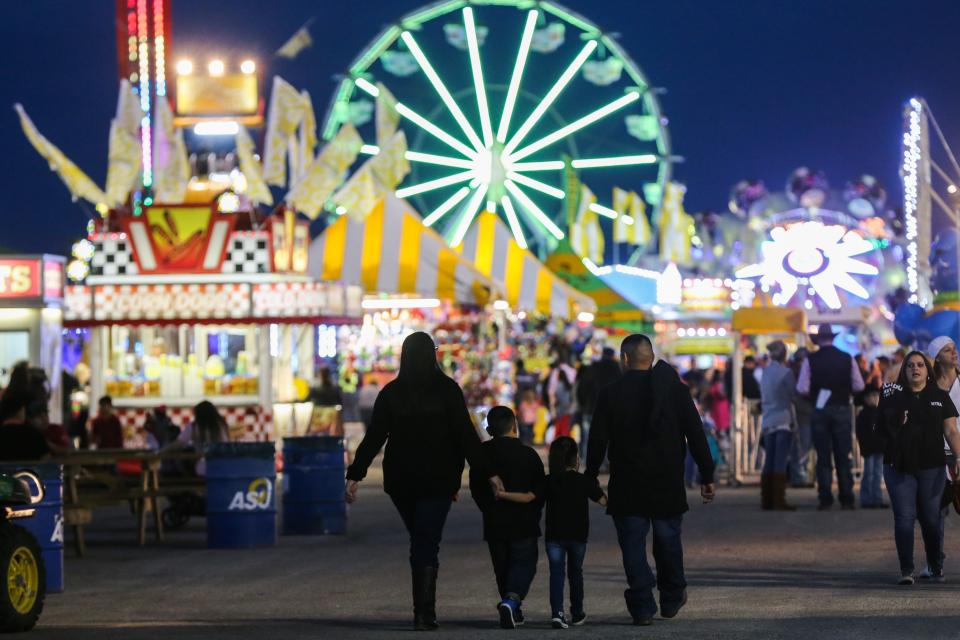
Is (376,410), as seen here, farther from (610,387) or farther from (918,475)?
(918,475)

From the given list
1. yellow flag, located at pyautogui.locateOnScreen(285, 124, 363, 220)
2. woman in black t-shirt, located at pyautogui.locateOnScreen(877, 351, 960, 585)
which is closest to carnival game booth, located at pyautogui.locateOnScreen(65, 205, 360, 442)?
yellow flag, located at pyautogui.locateOnScreen(285, 124, 363, 220)

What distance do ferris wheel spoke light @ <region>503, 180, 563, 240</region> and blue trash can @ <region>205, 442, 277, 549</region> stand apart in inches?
1079

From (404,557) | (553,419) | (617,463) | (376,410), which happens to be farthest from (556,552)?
(553,419)

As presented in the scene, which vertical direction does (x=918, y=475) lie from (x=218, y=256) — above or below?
below

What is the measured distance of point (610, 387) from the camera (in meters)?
9.85

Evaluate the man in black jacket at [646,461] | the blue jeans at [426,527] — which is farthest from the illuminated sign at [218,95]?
the blue jeans at [426,527]

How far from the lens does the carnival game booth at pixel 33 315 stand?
912 inches

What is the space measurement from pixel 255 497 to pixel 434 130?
28.6m

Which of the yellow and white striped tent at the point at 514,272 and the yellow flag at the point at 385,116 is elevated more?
the yellow flag at the point at 385,116

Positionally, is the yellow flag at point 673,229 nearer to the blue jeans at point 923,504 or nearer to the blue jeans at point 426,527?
the blue jeans at point 923,504

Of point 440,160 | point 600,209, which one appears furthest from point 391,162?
point 600,209

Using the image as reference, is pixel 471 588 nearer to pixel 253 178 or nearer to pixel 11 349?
pixel 11 349

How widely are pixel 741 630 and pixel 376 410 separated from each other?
2059mm

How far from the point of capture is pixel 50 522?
39.2ft
